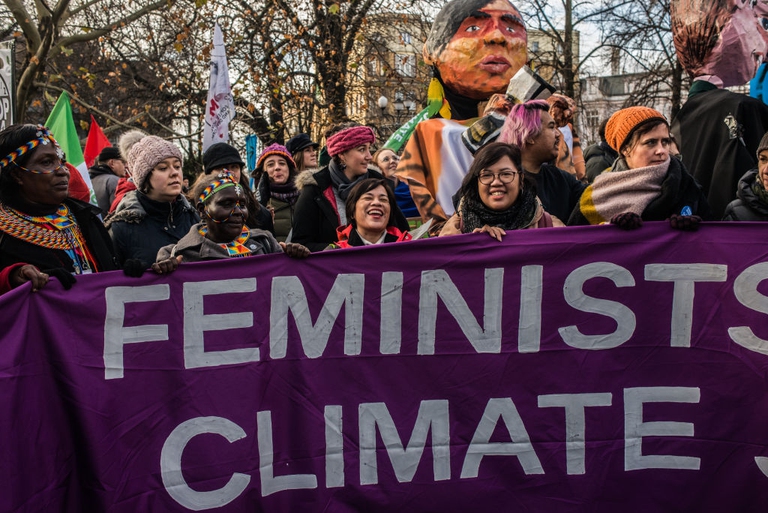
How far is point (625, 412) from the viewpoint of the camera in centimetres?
343

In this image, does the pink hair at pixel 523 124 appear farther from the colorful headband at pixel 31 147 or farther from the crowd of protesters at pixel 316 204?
the colorful headband at pixel 31 147

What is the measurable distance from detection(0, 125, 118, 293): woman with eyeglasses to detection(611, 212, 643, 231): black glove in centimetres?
220

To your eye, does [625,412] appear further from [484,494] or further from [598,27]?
[598,27]

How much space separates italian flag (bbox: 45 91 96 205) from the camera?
6.91 metres

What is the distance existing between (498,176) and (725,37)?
2.21 metres

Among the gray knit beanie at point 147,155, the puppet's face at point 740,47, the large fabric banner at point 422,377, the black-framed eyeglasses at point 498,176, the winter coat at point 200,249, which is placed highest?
Result: the puppet's face at point 740,47

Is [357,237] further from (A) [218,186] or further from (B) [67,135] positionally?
(B) [67,135]

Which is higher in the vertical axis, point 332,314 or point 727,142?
point 727,142

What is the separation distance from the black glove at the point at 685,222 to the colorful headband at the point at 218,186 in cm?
184

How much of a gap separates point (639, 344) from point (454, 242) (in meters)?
0.86

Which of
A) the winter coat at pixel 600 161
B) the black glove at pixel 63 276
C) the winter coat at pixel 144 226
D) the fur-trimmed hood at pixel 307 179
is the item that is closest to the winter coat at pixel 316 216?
the fur-trimmed hood at pixel 307 179

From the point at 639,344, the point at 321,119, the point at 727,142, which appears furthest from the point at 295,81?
the point at 639,344

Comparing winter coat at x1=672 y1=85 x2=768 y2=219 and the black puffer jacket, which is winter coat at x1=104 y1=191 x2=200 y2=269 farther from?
winter coat at x1=672 y1=85 x2=768 y2=219

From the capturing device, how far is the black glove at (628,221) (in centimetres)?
348
